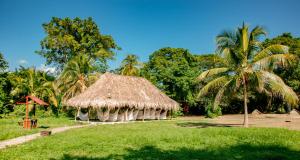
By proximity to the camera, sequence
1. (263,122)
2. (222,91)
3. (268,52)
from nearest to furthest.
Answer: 1. (268,52)
2. (222,91)
3. (263,122)

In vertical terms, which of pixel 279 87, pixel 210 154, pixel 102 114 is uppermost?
pixel 279 87

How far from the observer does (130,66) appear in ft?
139

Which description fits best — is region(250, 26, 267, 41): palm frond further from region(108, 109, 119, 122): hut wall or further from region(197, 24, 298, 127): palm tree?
region(108, 109, 119, 122): hut wall

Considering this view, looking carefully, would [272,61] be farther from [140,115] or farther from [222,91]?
[140,115]

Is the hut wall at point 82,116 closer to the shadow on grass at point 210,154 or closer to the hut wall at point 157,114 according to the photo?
the hut wall at point 157,114

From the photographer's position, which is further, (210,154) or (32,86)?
(32,86)

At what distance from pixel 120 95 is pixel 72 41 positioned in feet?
49.7

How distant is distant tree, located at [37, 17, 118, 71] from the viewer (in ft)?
133

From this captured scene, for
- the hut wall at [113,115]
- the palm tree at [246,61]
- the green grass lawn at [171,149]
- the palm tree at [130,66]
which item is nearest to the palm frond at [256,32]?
the palm tree at [246,61]

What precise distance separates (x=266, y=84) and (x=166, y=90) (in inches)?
875

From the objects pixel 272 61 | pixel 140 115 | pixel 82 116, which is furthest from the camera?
pixel 140 115

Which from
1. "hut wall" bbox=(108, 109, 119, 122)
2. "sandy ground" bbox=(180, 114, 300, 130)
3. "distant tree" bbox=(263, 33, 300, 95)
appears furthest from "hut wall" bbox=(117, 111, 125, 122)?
"distant tree" bbox=(263, 33, 300, 95)

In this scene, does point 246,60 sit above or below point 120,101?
above

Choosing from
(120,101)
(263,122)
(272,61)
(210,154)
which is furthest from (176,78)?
Answer: (210,154)
